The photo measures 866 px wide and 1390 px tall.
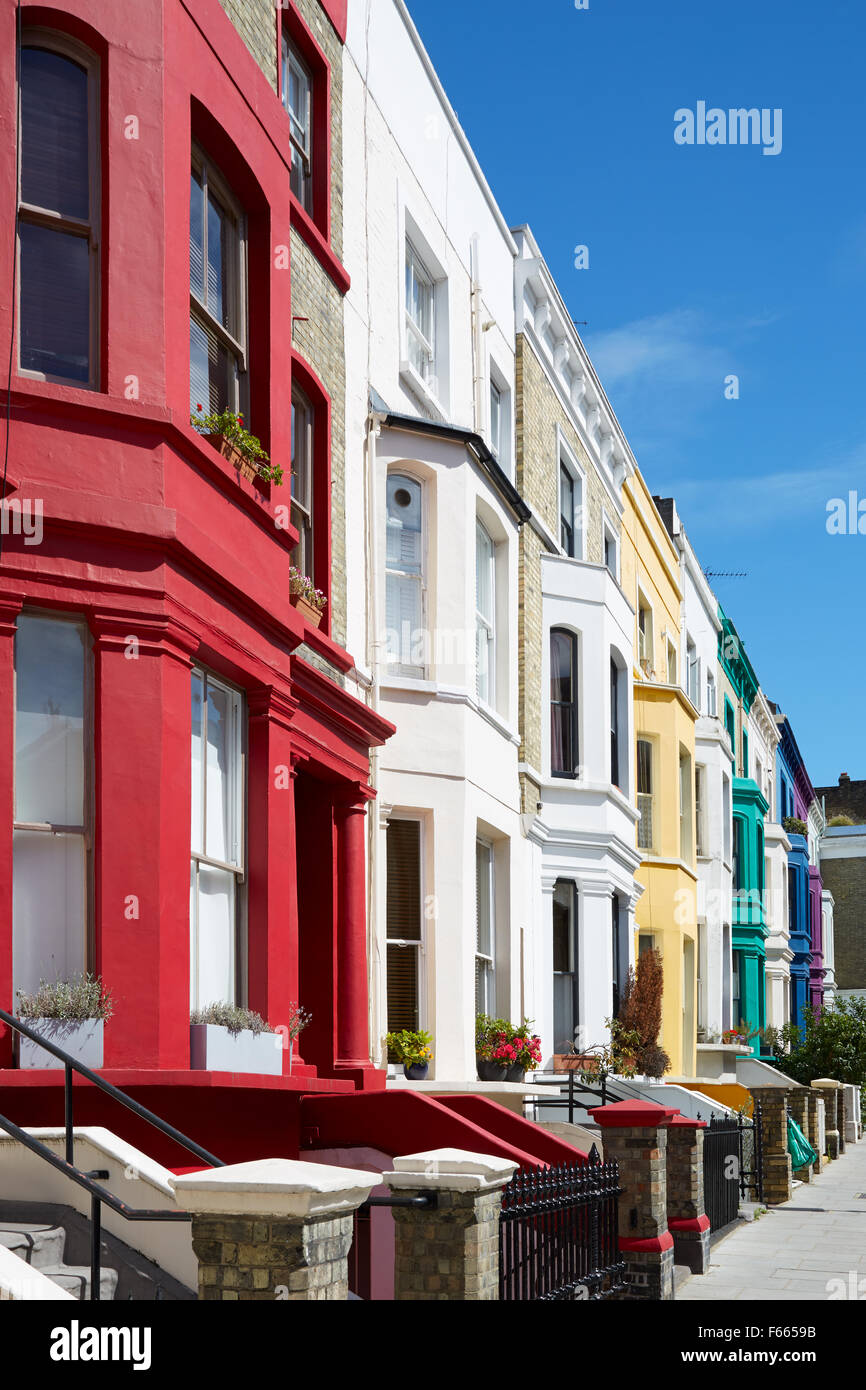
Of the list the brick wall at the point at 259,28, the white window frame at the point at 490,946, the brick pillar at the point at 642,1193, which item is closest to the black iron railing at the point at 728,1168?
the white window frame at the point at 490,946

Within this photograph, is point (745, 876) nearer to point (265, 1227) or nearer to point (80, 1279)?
point (80, 1279)

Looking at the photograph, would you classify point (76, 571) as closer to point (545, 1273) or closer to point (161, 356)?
point (161, 356)

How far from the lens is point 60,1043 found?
8.73m

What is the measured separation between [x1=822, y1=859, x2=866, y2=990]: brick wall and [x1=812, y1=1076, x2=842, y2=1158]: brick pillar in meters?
41.2

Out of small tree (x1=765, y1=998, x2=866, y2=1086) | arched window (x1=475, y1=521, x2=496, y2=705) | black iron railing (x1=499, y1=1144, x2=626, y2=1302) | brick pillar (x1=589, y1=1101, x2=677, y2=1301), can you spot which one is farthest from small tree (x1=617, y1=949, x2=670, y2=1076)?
small tree (x1=765, y1=998, x2=866, y2=1086)

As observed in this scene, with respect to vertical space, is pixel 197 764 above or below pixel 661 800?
below

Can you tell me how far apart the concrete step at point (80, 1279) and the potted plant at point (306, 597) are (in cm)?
625

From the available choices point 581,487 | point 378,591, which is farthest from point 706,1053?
point 378,591

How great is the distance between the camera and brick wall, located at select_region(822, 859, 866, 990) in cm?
7294

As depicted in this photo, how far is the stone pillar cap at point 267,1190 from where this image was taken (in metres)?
6.07

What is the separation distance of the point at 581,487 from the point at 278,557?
13771 mm

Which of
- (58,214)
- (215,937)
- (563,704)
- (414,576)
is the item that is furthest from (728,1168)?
(58,214)

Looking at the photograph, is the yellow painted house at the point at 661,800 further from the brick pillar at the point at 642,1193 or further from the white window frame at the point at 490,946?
the brick pillar at the point at 642,1193

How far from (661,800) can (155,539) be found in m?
21.7
